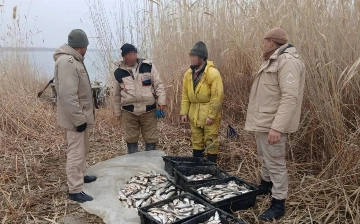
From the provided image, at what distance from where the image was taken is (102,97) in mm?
7477

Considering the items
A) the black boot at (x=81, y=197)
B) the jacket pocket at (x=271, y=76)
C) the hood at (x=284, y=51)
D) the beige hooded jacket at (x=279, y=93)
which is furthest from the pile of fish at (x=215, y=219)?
the hood at (x=284, y=51)

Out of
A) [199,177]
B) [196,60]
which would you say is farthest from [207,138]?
[196,60]

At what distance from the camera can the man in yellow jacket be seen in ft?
13.1

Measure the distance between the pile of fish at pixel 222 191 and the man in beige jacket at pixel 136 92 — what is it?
4.48 ft

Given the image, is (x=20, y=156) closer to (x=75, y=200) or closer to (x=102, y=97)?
(x=75, y=200)

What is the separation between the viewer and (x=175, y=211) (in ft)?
9.80

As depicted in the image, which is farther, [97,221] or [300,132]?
[300,132]

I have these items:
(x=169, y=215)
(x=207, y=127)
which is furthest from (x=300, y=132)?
(x=169, y=215)

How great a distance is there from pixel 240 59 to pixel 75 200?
117 inches

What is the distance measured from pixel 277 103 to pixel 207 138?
138 cm

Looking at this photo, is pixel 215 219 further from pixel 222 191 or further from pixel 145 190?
pixel 145 190

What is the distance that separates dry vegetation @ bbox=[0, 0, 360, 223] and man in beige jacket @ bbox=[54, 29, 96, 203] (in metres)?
0.33

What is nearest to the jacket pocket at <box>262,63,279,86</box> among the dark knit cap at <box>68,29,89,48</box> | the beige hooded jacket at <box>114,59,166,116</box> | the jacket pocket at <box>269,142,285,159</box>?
the jacket pocket at <box>269,142,285,159</box>

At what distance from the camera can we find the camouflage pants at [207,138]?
4.16 metres
